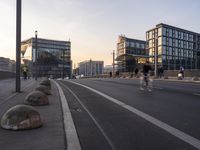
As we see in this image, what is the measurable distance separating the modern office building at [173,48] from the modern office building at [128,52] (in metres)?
20.7

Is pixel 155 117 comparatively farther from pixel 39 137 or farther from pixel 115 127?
pixel 39 137

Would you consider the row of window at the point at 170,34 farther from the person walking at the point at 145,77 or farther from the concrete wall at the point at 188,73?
the person walking at the point at 145,77

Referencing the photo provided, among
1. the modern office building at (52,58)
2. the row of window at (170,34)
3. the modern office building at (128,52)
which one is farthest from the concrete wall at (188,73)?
the modern office building at (52,58)

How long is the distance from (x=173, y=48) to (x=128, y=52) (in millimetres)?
38200

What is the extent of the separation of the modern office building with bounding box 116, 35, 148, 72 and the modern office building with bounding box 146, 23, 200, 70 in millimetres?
20718

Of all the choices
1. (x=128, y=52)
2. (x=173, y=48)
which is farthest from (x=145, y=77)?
(x=128, y=52)

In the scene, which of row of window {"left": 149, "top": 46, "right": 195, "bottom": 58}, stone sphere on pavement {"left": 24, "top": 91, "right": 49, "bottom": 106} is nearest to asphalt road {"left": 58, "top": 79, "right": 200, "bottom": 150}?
stone sphere on pavement {"left": 24, "top": 91, "right": 49, "bottom": 106}

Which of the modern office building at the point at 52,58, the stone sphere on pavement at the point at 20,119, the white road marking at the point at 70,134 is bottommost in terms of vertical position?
the white road marking at the point at 70,134

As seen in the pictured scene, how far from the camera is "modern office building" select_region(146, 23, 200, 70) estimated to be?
3489 inches

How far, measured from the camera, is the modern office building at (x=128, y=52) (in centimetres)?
Result: 11735

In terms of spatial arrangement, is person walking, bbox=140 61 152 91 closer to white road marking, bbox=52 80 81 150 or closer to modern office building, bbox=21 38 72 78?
white road marking, bbox=52 80 81 150

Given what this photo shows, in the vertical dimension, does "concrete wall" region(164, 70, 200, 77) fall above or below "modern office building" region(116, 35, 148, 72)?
below

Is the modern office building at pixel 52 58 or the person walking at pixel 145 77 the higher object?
the modern office building at pixel 52 58

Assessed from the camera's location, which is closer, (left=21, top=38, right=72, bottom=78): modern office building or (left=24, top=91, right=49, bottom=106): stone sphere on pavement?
(left=24, top=91, right=49, bottom=106): stone sphere on pavement
